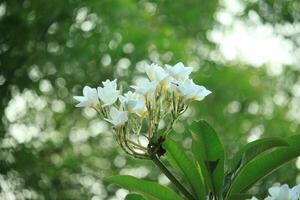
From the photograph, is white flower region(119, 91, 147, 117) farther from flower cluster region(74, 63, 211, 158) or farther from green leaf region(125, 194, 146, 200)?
green leaf region(125, 194, 146, 200)

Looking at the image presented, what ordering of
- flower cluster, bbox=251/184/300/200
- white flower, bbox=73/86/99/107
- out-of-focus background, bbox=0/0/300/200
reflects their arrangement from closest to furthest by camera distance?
flower cluster, bbox=251/184/300/200 < white flower, bbox=73/86/99/107 < out-of-focus background, bbox=0/0/300/200

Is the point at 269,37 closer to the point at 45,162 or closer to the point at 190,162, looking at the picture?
the point at 45,162

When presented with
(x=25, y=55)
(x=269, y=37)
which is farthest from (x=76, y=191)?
(x=269, y=37)

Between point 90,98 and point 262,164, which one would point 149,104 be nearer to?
point 90,98

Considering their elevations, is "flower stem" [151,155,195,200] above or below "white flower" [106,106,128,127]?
below

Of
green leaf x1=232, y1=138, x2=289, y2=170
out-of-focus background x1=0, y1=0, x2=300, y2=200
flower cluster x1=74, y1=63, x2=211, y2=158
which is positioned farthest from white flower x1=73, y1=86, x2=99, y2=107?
out-of-focus background x1=0, y1=0, x2=300, y2=200

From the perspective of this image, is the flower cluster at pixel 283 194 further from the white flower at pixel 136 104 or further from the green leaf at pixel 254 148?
the white flower at pixel 136 104
